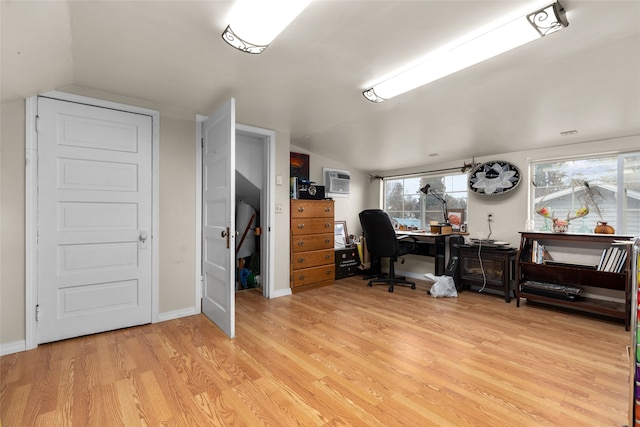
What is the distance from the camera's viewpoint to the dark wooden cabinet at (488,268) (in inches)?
138

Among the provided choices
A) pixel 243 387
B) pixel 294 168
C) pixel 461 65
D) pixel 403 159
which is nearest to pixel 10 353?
pixel 243 387

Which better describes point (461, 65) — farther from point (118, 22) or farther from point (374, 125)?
→ point (118, 22)

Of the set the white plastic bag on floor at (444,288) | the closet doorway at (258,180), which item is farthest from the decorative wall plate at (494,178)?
the closet doorway at (258,180)

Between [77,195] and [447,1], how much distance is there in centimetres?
301

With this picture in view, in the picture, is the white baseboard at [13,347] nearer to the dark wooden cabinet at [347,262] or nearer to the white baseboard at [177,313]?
the white baseboard at [177,313]

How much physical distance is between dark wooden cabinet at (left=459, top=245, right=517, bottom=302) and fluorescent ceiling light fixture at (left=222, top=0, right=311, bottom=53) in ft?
11.2

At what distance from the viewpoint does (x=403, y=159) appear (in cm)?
453

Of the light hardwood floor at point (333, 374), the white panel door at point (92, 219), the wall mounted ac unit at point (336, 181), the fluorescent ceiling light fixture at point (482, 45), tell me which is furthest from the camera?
the wall mounted ac unit at point (336, 181)

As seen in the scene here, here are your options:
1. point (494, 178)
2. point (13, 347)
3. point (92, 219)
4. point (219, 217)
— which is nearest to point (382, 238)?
point (494, 178)

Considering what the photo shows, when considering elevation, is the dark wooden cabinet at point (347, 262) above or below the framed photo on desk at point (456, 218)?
below

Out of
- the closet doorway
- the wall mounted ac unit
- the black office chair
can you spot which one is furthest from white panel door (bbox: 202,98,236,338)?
the wall mounted ac unit

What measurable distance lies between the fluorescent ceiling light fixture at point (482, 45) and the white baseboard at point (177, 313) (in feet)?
9.24

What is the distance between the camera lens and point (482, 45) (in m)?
1.84

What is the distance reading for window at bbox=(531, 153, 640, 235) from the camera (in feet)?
9.97
